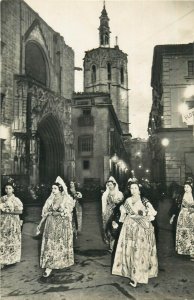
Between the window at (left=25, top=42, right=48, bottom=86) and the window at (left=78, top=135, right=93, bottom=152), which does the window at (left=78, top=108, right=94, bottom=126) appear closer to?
the window at (left=78, top=135, right=93, bottom=152)

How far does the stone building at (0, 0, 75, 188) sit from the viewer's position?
19.5 m

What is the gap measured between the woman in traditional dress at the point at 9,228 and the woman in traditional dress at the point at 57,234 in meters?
0.85

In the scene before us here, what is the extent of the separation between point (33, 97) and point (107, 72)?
109 feet

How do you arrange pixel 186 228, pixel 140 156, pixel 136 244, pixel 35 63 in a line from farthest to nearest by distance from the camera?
1. pixel 140 156
2. pixel 35 63
3. pixel 186 228
4. pixel 136 244

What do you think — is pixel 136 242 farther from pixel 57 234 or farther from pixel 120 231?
pixel 57 234

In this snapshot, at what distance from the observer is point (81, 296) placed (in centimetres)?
496

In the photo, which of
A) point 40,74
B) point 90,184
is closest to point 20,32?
point 40,74

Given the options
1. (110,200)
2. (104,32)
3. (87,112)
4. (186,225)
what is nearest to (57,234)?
(110,200)

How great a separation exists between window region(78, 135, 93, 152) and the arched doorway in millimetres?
4325

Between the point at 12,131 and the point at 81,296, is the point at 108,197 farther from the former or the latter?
the point at 12,131

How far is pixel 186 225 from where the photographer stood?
7273mm

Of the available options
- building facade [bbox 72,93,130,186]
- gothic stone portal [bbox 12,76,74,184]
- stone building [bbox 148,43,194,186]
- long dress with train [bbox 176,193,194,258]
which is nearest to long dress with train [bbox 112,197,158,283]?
long dress with train [bbox 176,193,194,258]

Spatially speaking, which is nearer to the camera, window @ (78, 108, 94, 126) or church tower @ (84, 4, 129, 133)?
window @ (78, 108, 94, 126)

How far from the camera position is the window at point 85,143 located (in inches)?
1158
